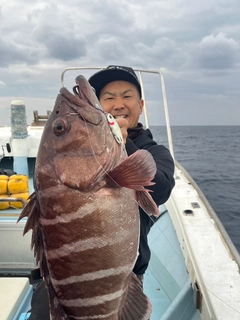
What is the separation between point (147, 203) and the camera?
151cm

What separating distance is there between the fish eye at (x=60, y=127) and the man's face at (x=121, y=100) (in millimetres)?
678

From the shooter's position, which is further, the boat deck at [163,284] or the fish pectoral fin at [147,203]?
the boat deck at [163,284]

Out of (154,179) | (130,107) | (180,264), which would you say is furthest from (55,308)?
(180,264)

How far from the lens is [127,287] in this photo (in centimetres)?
161

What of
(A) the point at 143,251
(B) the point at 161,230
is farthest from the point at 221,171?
(A) the point at 143,251

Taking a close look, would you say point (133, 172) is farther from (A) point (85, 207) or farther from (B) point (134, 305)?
(B) point (134, 305)

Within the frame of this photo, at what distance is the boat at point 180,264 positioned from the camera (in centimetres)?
260

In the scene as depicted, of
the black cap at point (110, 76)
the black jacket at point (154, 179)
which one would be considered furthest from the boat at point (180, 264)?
the black cap at point (110, 76)

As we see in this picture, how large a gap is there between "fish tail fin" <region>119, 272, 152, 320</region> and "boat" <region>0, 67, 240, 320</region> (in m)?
0.90

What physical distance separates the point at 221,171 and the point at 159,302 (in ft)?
59.1

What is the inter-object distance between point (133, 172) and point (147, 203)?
0.69 feet

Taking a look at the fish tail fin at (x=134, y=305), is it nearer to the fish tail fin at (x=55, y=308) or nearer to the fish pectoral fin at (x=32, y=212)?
the fish tail fin at (x=55, y=308)

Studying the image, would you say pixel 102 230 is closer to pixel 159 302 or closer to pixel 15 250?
pixel 159 302

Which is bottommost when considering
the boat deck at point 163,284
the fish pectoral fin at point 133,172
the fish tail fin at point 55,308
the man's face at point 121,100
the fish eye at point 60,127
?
the boat deck at point 163,284
